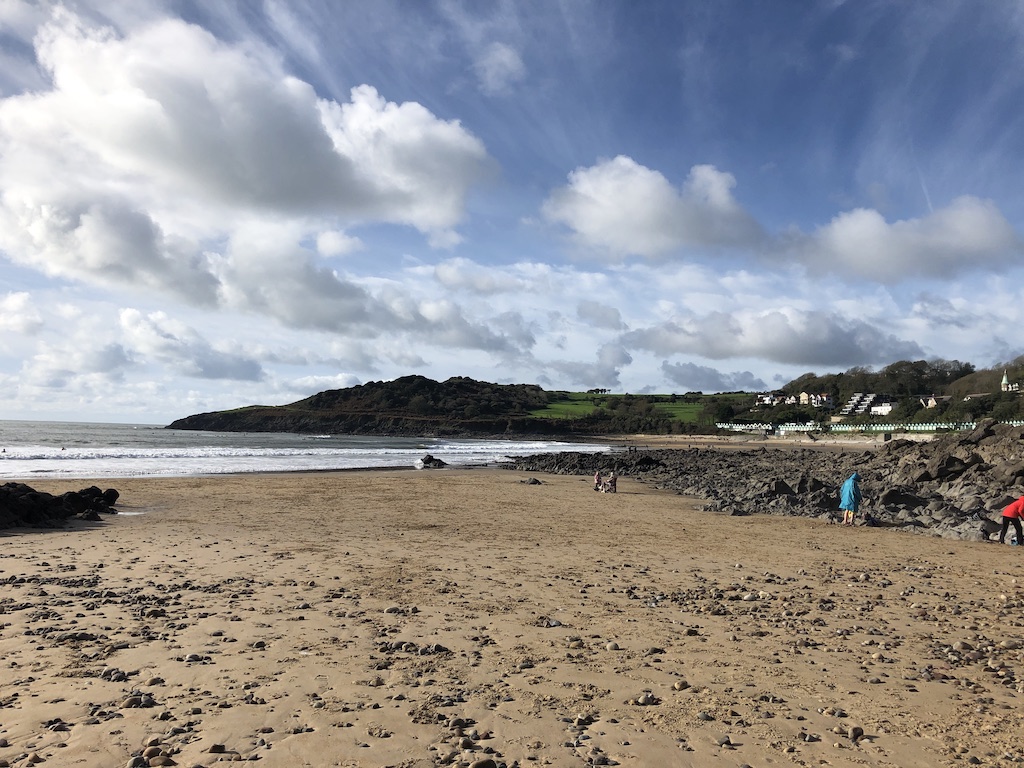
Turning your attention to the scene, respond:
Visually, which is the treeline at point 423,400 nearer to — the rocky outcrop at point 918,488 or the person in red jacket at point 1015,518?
the rocky outcrop at point 918,488

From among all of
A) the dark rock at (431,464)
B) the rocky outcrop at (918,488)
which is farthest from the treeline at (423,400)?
the rocky outcrop at (918,488)

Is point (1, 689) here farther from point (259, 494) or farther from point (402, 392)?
point (402, 392)

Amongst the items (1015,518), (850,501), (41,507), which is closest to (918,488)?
(850,501)

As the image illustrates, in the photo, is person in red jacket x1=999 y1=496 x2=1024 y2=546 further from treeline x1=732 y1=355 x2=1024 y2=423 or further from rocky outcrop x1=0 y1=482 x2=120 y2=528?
treeline x1=732 y1=355 x2=1024 y2=423

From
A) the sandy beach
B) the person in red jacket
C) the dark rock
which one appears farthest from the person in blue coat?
the dark rock

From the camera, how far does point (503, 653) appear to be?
21.3 ft

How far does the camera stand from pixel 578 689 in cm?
562

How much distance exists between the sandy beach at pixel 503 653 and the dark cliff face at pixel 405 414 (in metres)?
121

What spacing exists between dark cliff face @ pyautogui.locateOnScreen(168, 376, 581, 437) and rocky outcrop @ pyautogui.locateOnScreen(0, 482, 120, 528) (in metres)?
117

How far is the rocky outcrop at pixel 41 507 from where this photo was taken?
14.5 meters

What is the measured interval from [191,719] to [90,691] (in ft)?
4.11

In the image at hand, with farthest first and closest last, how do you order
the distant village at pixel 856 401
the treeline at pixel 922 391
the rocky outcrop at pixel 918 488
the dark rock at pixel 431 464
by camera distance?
the distant village at pixel 856 401 → the treeline at pixel 922 391 → the dark rock at pixel 431 464 → the rocky outcrop at pixel 918 488

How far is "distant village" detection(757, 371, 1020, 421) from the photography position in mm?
105750

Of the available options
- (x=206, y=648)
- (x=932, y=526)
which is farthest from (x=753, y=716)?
(x=932, y=526)
